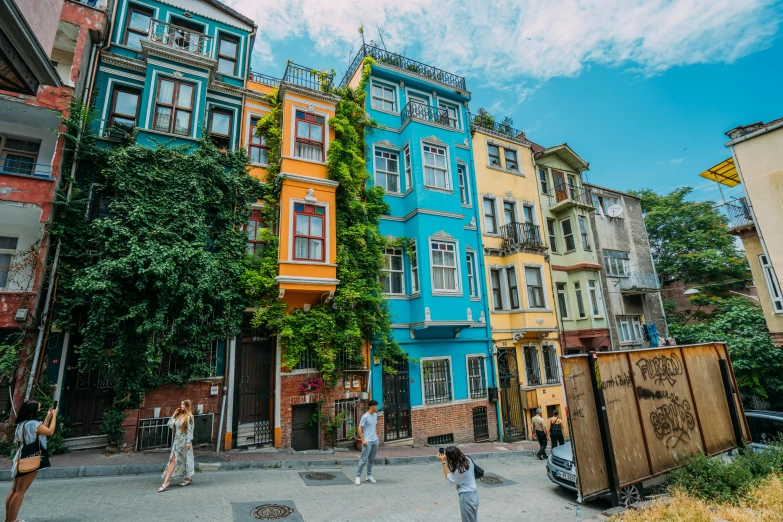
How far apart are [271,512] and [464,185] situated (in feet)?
50.2

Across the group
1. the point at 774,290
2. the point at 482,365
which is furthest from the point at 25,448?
the point at 774,290

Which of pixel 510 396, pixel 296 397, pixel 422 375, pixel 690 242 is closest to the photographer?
pixel 296 397

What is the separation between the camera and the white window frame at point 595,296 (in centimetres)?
1962

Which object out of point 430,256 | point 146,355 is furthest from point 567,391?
point 146,355

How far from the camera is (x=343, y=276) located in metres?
13.2

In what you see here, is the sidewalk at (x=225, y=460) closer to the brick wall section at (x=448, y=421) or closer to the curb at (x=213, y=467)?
the curb at (x=213, y=467)

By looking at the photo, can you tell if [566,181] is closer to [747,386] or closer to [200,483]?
[747,386]

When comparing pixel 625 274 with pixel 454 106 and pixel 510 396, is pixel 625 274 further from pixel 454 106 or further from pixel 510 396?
pixel 454 106

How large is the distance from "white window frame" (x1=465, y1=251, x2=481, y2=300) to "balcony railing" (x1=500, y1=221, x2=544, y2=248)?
2.28 meters

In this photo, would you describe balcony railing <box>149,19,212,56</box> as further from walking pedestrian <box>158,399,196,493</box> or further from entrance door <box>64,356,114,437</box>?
walking pedestrian <box>158,399,196,493</box>

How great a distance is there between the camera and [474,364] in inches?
619

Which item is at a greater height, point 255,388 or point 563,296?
point 563,296

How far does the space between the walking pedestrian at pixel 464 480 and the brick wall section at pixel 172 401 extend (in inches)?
347

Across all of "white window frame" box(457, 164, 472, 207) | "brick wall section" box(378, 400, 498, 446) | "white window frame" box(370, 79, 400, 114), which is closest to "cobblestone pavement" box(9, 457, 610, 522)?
"brick wall section" box(378, 400, 498, 446)
